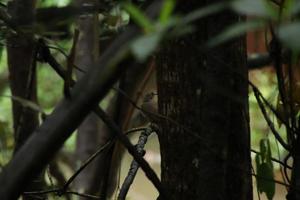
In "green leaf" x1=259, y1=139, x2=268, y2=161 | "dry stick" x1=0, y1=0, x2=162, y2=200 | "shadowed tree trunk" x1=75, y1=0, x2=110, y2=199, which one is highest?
→ "shadowed tree trunk" x1=75, y1=0, x2=110, y2=199

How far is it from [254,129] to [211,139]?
7.53 feet

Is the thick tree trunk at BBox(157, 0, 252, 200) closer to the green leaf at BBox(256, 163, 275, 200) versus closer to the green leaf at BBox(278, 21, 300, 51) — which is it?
the green leaf at BBox(256, 163, 275, 200)

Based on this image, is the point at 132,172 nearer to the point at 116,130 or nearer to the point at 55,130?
the point at 116,130

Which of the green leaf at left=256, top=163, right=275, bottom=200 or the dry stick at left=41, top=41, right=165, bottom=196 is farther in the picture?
the green leaf at left=256, top=163, right=275, bottom=200

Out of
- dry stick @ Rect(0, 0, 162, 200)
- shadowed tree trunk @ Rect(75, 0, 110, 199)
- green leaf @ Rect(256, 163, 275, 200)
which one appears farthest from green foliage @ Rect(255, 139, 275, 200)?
shadowed tree trunk @ Rect(75, 0, 110, 199)

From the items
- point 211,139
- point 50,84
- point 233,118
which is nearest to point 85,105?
point 211,139

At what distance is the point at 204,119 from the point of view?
31.3 inches

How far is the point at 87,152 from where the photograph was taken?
228cm

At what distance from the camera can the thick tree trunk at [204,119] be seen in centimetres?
80

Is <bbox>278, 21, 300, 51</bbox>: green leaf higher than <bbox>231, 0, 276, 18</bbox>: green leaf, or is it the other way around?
<bbox>231, 0, 276, 18</bbox>: green leaf

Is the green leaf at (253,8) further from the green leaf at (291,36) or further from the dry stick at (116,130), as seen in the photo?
the dry stick at (116,130)

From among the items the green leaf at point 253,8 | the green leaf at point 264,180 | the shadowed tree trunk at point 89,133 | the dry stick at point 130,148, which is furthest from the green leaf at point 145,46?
the shadowed tree trunk at point 89,133

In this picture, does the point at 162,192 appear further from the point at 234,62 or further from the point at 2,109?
the point at 2,109

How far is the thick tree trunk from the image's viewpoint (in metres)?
0.80
